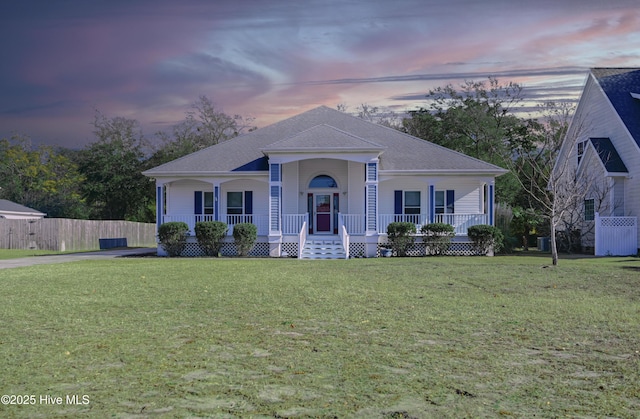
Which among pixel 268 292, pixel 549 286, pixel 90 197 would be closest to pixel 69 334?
pixel 268 292

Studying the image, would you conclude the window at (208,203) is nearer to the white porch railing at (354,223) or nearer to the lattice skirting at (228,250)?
the lattice skirting at (228,250)

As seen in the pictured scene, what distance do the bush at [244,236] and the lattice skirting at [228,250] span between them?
0.78m

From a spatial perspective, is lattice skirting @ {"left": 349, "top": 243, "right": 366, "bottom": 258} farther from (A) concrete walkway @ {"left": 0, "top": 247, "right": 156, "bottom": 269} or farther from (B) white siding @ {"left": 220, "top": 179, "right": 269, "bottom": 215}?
(A) concrete walkway @ {"left": 0, "top": 247, "right": 156, "bottom": 269}

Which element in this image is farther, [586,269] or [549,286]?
[586,269]

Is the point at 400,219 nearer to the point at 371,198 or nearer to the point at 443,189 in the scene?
the point at 443,189

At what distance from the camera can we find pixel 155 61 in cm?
3328

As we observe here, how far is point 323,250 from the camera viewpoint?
26469 mm

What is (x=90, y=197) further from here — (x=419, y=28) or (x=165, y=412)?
(x=165, y=412)

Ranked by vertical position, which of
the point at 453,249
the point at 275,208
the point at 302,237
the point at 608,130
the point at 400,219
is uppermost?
the point at 608,130


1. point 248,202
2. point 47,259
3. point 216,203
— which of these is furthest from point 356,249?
point 47,259

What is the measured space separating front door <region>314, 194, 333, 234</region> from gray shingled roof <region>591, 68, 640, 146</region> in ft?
47.5

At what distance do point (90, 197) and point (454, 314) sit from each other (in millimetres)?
46066

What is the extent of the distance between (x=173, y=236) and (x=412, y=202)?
37.9 ft

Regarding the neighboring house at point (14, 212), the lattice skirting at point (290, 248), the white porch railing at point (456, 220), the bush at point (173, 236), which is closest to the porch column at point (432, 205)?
the white porch railing at point (456, 220)
